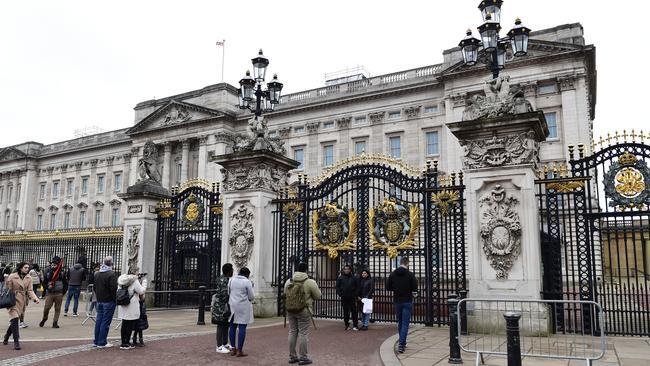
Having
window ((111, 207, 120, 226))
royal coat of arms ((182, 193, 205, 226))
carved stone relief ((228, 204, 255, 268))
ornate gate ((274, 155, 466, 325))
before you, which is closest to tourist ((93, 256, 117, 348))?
ornate gate ((274, 155, 466, 325))

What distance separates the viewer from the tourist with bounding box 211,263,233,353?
9.07 metres

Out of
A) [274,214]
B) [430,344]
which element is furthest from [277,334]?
[274,214]

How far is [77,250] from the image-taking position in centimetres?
2194

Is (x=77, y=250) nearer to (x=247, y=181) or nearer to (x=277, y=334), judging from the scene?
(x=247, y=181)

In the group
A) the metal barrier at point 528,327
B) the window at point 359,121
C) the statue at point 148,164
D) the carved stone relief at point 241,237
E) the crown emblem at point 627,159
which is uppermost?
the window at point 359,121

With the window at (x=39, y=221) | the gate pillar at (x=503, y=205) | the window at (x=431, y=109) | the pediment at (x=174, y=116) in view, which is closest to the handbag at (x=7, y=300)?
the gate pillar at (x=503, y=205)

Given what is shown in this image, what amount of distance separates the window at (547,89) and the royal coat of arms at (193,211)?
96.4ft

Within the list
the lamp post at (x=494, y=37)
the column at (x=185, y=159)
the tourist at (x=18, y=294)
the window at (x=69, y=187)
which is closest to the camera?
the tourist at (x=18, y=294)

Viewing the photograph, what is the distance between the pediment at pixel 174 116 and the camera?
54188 mm

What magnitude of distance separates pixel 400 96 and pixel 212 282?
3190 cm

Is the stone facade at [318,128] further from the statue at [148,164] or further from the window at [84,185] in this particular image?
the statue at [148,164]

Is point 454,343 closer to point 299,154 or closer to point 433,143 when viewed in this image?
point 433,143

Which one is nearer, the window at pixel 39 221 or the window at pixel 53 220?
the window at pixel 53 220

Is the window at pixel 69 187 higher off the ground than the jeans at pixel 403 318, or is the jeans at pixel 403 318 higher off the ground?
the window at pixel 69 187
